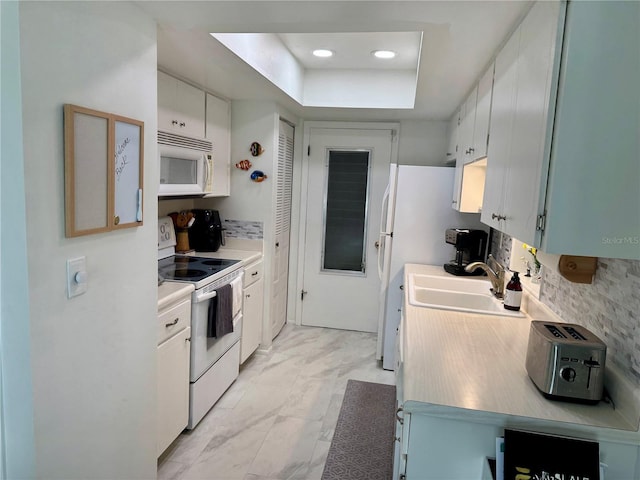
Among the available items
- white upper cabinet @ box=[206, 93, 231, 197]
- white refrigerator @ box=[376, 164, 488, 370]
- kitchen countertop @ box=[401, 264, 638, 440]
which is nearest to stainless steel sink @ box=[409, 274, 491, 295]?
white refrigerator @ box=[376, 164, 488, 370]

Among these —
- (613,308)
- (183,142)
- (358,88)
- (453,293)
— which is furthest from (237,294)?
(613,308)

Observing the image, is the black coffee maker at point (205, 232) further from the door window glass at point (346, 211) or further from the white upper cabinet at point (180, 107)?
the door window glass at point (346, 211)

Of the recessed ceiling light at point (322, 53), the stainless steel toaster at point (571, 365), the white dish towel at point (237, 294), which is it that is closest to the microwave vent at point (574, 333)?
the stainless steel toaster at point (571, 365)

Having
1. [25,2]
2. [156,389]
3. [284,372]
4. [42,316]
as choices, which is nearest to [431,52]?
[25,2]

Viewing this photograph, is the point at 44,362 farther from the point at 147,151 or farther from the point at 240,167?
the point at 240,167

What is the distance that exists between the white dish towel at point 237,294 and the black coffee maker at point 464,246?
1.50m

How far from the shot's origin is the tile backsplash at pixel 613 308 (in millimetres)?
1255

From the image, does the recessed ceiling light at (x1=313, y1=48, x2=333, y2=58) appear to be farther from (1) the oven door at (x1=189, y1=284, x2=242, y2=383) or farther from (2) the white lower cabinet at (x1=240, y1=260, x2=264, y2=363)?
(1) the oven door at (x1=189, y1=284, x2=242, y2=383)

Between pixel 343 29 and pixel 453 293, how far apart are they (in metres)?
1.67

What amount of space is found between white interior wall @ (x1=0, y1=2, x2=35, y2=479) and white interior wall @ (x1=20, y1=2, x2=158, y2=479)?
0.02 m

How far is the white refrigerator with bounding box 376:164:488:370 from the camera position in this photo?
337cm

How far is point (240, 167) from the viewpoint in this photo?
Result: 3523 millimetres

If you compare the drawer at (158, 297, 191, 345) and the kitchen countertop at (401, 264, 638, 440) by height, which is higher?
the kitchen countertop at (401, 264, 638, 440)

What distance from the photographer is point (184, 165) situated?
2.78 m
